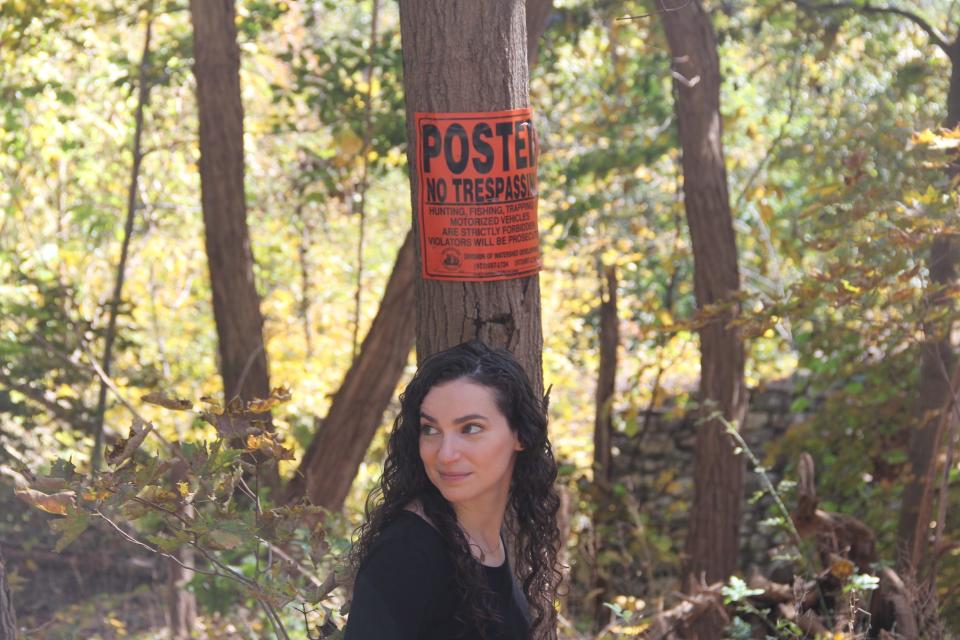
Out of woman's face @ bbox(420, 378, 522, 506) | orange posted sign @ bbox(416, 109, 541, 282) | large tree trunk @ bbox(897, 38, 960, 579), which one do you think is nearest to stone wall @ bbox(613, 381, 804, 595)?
large tree trunk @ bbox(897, 38, 960, 579)

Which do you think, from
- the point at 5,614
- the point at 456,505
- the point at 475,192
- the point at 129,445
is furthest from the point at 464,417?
the point at 5,614

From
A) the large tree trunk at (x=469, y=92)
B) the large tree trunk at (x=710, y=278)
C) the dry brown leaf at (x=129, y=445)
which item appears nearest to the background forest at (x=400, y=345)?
the dry brown leaf at (x=129, y=445)

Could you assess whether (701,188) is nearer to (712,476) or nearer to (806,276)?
(712,476)

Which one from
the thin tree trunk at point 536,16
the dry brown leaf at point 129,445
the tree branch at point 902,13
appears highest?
the tree branch at point 902,13

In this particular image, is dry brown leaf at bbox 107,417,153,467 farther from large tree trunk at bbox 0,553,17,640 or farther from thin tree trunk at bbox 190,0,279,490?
thin tree trunk at bbox 190,0,279,490

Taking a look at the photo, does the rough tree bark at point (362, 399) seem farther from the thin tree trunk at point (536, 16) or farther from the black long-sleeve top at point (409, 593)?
the black long-sleeve top at point (409, 593)

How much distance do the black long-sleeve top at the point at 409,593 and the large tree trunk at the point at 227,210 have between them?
4.41m

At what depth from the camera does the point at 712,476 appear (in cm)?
698

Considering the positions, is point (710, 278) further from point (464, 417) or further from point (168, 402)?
point (464, 417)

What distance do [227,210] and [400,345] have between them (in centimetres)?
143

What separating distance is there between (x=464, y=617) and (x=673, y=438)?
8.92 m

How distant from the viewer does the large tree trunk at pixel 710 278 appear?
6895 mm

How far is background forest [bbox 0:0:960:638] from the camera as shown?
159 inches

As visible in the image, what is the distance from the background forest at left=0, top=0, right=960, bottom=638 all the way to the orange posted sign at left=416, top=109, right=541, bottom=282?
2.31 feet
